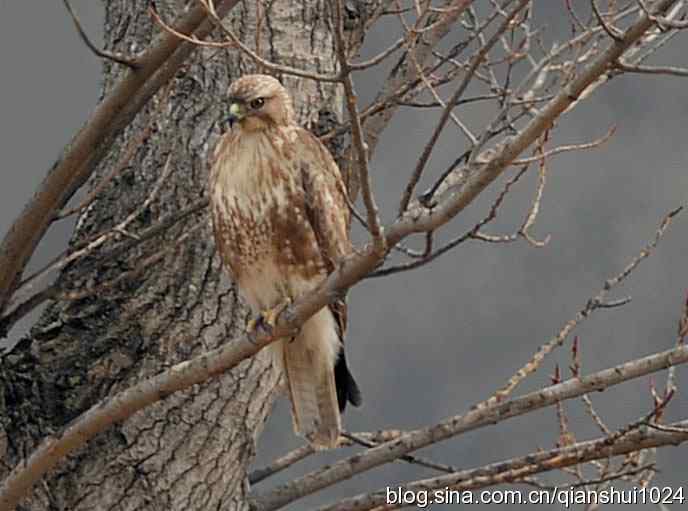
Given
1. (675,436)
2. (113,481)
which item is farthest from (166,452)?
(675,436)

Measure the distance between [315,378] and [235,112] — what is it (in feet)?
2.66

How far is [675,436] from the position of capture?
136 inches

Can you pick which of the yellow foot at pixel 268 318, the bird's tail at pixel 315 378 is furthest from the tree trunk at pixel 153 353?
the yellow foot at pixel 268 318

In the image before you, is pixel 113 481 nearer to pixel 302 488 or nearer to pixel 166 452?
pixel 166 452

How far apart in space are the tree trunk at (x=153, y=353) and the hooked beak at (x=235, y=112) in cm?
21

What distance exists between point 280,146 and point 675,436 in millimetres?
1229

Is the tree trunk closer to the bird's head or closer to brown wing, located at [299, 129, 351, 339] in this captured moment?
the bird's head

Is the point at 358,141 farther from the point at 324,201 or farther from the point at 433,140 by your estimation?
the point at 324,201

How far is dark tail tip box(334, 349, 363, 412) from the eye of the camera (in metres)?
3.98

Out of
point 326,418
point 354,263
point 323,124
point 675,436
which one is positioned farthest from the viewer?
point 323,124

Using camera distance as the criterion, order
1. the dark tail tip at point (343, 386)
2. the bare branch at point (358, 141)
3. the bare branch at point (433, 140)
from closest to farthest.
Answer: the bare branch at point (358, 141) < the bare branch at point (433, 140) < the dark tail tip at point (343, 386)

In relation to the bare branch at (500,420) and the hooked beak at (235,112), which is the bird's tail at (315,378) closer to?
the bare branch at (500,420)

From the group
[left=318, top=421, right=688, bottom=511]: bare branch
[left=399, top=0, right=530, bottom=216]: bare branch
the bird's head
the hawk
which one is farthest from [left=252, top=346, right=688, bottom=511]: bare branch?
the bird's head

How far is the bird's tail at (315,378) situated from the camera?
393 centimetres
